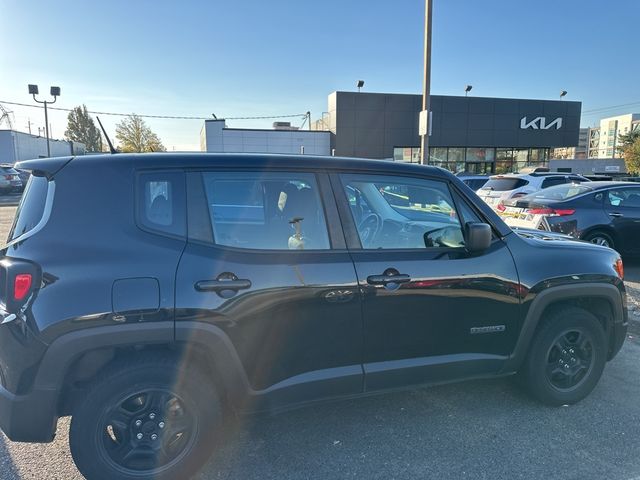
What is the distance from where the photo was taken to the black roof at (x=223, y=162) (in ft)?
7.73

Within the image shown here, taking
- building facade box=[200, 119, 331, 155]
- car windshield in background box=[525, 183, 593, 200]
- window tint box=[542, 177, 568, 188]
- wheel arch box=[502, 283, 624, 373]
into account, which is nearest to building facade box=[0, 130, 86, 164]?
building facade box=[200, 119, 331, 155]

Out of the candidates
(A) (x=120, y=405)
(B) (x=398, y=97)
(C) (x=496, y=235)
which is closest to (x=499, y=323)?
(C) (x=496, y=235)

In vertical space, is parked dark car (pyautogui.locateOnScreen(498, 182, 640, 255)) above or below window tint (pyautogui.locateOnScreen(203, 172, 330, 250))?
below

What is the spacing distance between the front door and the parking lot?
0.41 m

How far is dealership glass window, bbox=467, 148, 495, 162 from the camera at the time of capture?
28639 millimetres

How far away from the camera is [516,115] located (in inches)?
1105

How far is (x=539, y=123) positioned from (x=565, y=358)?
95.5 feet

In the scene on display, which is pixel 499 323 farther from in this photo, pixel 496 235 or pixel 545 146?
pixel 545 146

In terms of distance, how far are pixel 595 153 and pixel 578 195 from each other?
97.1 m

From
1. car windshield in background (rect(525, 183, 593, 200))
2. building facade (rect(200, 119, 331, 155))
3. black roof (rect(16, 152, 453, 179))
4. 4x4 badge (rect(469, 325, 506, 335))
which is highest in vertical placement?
building facade (rect(200, 119, 331, 155))

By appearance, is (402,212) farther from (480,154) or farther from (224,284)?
(480,154)

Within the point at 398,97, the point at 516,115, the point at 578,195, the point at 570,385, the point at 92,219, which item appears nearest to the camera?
the point at 92,219

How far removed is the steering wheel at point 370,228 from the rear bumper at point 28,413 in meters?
1.80

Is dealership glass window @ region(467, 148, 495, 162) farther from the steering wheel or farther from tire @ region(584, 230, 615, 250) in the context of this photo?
the steering wheel
